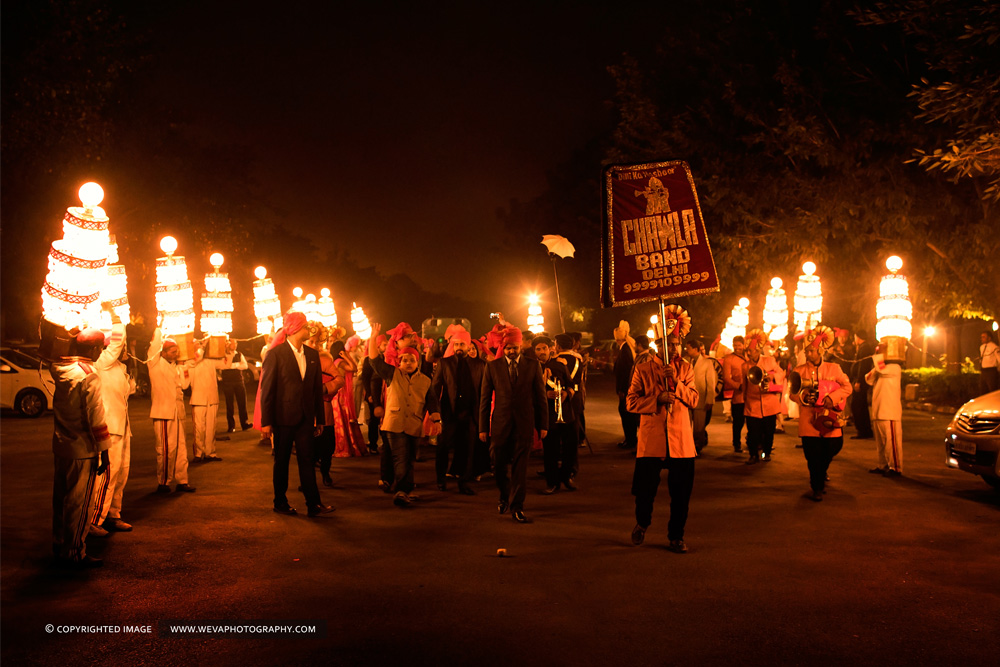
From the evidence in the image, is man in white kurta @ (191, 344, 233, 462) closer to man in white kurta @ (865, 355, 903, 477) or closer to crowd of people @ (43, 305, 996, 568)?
crowd of people @ (43, 305, 996, 568)

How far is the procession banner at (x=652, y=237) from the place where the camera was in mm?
7301

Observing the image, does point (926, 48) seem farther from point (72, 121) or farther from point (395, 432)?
point (72, 121)

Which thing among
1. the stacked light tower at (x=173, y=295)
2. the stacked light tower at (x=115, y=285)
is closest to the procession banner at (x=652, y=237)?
the stacked light tower at (x=115, y=285)

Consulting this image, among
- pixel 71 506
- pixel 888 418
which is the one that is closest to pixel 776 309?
pixel 888 418

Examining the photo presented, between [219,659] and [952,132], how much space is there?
60.2ft

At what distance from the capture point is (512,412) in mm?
8594

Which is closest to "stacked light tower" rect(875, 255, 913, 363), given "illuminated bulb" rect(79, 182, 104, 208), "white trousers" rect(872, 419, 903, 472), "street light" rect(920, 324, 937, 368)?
"white trousers" rect(872, 419, 903, 472)

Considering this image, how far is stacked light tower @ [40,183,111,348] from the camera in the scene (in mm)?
8141

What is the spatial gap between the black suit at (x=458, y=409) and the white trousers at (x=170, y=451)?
10.8 feet

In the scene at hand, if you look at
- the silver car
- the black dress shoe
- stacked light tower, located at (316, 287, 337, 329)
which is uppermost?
stacked light tower, located at (316, 287, 337, 329)

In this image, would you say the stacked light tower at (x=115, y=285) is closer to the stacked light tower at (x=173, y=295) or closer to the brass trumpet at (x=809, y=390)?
the stacked light tower at (x=173, y=295)

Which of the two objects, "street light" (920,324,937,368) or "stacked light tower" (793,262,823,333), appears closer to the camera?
"stacked light tower" (793,262,823,333)

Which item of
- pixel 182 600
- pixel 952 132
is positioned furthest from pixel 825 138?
pixel 182 600

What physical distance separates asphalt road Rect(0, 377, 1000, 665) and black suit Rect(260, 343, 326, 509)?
0.49 metres
